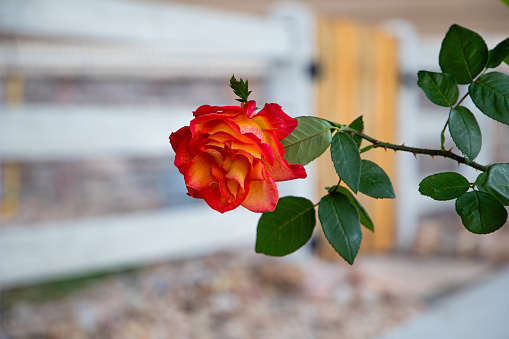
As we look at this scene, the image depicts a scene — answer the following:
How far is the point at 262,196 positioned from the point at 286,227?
3.5 inches

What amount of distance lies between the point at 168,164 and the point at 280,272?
5.32 feet

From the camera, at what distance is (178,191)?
138 inches

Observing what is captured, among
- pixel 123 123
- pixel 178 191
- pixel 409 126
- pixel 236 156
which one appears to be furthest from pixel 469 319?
pixel 178 191

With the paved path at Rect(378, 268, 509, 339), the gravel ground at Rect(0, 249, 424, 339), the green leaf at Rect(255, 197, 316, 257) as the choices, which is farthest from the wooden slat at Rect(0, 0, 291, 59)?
the green leaf at Rect(255, 197, 316, 257)

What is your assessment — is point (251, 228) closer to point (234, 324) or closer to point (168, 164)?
point (234, 324)

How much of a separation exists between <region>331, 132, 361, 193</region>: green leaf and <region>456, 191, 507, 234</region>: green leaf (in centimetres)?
7

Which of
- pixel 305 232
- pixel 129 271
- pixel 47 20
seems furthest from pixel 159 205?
pixel 305 232

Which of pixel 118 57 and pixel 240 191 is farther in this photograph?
pixel 118 57

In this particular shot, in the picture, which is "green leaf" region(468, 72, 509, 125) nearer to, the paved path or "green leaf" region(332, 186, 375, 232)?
"green leaf" region(332, 186, 375, 232)

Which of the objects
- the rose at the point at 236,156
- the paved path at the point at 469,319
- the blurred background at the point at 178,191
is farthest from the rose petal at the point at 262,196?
the blurred background at the point at 178,191

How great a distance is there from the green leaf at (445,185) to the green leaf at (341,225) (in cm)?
5

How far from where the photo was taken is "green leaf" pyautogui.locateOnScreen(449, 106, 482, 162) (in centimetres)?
32

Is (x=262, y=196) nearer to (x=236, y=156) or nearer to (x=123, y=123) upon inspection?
(x=236, y=156)

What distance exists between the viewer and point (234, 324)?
197 cm
